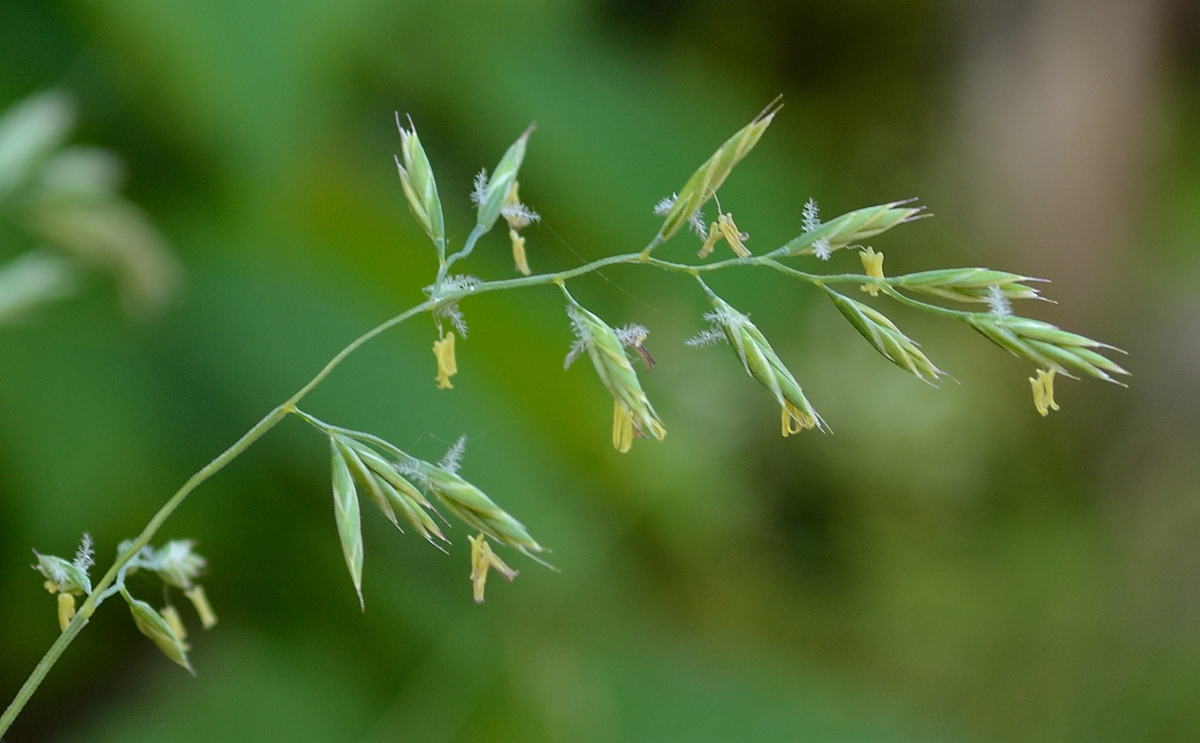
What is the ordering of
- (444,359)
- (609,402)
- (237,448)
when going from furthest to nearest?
(609,402) < (444,359) < (237,448)

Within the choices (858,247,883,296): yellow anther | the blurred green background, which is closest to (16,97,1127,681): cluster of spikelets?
(858,247,883,296): yellow anther

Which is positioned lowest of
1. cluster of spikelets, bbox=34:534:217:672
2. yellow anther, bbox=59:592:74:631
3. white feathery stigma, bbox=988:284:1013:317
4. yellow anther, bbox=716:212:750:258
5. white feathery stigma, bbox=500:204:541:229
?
yellow anther, bbox=59:592:74:631

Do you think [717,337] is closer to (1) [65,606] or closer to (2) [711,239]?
(2) [711,239]

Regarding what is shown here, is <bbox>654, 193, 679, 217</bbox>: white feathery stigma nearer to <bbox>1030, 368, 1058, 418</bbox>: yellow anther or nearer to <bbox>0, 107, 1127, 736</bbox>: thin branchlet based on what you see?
<bbox>0, 107, 1127, 736</bbox>: thin branchlet

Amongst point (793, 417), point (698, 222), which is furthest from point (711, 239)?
point (793, 417)

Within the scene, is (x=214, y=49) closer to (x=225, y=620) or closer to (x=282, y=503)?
(x=282, y=503)

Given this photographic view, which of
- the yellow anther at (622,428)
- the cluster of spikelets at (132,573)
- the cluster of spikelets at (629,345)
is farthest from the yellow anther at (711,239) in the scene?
the cluster of spikelets at (132,573)

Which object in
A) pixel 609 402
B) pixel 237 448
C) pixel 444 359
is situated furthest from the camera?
pixel 609 402

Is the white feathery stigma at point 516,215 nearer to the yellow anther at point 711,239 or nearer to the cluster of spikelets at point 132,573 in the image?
the yellow anther at point 711,239

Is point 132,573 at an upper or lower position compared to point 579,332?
lower
